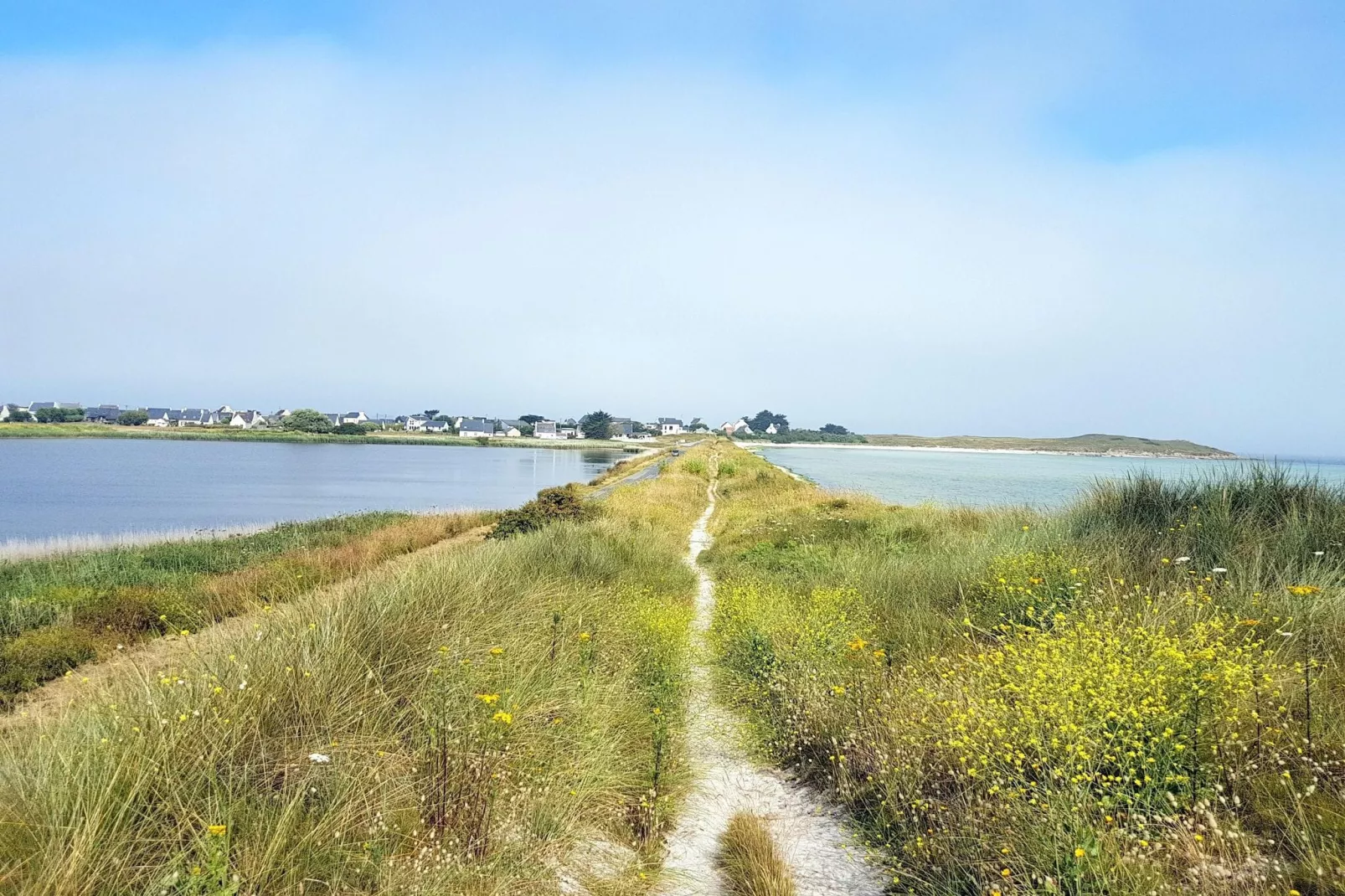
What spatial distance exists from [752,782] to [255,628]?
398 centimetres

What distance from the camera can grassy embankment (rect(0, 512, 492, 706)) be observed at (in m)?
9.41

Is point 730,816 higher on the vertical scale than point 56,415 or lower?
lower

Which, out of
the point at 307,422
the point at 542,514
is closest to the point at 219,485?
the point at 542,514

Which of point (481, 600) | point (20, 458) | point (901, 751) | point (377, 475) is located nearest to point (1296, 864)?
point (901, 751)

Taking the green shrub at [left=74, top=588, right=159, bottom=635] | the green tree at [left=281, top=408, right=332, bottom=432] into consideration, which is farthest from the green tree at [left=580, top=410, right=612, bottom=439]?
the green shrub at [left=74, top=588, right=159, bottom=635]

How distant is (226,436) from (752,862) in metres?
132

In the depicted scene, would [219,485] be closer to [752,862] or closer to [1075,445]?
[752,862]

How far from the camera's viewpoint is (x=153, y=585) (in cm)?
1415

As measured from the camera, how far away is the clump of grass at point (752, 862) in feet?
13.4

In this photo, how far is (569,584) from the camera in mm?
9328

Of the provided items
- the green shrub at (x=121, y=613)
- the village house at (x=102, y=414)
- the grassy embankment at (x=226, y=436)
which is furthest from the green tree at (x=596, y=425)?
the green shrub at (x=121, y=613)

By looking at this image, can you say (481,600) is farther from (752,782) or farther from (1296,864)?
(1296,864)

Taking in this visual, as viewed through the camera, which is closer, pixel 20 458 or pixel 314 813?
pixel 314 813

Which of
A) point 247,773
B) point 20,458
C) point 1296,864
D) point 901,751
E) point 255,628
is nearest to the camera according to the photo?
point 1296,864
